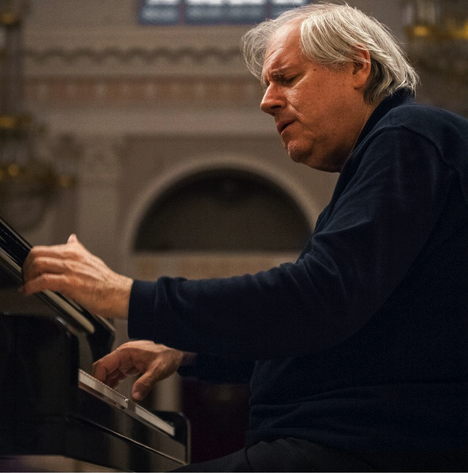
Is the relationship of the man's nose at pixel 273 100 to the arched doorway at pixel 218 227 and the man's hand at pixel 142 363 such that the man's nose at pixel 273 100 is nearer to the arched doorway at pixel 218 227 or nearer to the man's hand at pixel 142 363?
the man's hand at pixel 142 363

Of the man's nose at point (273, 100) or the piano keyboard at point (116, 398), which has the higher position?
the man's nose at point (273, 100)

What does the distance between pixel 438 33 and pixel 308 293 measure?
285 inches

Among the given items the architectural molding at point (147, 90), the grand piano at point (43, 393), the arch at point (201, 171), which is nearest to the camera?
the grand piano at point (43, 393)

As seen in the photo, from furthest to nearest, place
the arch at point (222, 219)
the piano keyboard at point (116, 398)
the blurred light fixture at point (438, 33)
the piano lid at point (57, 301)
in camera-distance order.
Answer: the arch at point (222, 219) < the blurred light fixture at point (438, 33) < the piano lid at point (57, 301) < the piano keyboard at point (116, 398)

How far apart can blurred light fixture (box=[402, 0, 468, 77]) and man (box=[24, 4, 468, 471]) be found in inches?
268

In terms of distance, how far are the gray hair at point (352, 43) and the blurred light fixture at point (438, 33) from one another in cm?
654

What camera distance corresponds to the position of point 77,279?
142 cm

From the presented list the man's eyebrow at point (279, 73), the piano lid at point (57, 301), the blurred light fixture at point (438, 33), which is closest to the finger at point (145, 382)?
the piano lid at point (57, 301)

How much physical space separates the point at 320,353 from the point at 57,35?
10.2 m

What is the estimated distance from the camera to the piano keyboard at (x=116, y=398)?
1510 mm

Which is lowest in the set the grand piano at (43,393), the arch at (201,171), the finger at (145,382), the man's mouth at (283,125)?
the arch at (201,171)

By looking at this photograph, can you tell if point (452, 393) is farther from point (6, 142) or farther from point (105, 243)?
point (105, 243)

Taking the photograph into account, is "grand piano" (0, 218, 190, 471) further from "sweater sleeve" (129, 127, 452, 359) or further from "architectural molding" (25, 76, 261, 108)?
"architectural molding" (25, 76, 261, 108)

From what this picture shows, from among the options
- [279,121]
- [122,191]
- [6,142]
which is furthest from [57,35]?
[279,121]
